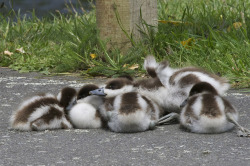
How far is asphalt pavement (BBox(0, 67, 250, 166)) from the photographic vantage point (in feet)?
10.9

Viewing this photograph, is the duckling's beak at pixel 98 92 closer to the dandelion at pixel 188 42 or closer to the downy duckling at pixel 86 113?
the downy duckling at pixel 86 113

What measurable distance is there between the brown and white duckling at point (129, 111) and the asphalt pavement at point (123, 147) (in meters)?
0.06

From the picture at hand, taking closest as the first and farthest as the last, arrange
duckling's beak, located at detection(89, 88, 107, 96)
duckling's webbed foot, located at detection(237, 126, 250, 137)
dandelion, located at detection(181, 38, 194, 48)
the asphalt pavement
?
the asphalt pavement
duckling's webbed foot, located at detection(237, 126, 250, 137)
duckling's beak, located at detection(89, 88, 107, 96)
dandelion, located at detection(181, 38, 194, 48)

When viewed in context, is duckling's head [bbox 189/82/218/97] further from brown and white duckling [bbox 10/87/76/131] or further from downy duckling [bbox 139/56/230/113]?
brown and white duckling [bbox 10/87/76/131]

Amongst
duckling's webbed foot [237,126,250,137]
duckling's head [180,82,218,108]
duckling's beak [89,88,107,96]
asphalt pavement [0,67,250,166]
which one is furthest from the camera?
duckling's beak [89,88,107,96]

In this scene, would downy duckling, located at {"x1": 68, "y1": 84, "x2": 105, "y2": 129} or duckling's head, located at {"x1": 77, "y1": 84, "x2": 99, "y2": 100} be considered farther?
duckling's head, located at {"x1": 77, "y1": 84, "x2": 99, "y2": 100}

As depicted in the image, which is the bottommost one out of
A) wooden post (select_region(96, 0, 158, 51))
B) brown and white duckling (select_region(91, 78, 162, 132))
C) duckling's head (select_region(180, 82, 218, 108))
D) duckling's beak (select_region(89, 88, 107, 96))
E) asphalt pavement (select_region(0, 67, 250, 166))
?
asphalt pavement (select_region(0, 67, 250, 166))

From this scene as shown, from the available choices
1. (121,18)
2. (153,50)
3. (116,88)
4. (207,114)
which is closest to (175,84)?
(116,88)

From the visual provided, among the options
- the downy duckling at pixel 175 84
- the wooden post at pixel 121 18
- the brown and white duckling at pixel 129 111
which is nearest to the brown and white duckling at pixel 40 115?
the brown and white duckling at pixel 129 111

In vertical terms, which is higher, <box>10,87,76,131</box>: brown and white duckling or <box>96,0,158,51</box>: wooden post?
<box>96,0,158,51</box>: wooden post

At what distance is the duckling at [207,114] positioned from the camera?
3871 mm

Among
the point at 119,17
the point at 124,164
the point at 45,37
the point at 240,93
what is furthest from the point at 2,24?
the point at 124,164

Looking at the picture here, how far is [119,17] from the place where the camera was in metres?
6.67

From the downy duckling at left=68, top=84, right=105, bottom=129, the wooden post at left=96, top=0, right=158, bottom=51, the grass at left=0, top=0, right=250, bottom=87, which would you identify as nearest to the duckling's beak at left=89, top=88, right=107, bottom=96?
the downy duckling at left=68, top=84, right=105, bottom=129
